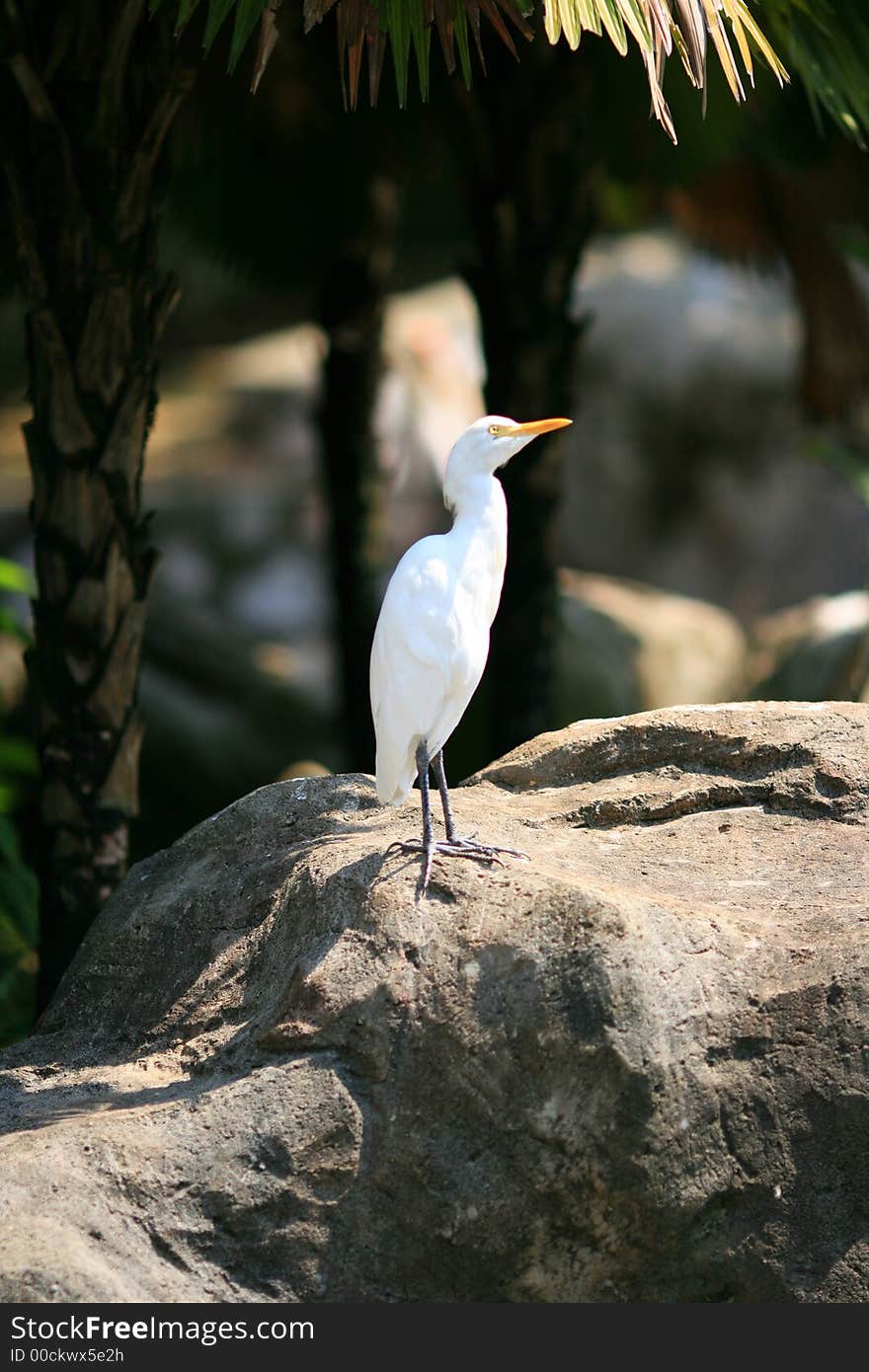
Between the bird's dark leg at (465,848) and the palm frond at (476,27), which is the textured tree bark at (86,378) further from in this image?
the bird's dark leg at (465,848)

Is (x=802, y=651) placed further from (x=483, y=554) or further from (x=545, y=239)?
(x=483, y=554)

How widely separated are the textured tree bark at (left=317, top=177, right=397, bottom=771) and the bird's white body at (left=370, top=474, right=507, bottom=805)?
3.99m

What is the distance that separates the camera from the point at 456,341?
15.2 metres

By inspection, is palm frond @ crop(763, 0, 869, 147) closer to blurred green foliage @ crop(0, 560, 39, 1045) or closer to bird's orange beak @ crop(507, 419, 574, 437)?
bird's orange beak @ crop(507, 419, 574, 437)

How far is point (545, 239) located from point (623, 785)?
2780 millimetres

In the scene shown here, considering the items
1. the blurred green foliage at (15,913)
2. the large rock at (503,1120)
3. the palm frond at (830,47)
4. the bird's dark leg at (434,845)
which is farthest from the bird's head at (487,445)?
the blurred green foliage at (15,913)

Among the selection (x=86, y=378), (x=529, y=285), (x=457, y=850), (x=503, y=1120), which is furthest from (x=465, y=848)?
(x=529, y=285)

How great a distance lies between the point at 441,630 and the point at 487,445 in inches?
21.0

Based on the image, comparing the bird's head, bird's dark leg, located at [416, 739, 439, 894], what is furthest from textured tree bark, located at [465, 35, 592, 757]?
bird's dark leg, located at [416, 739, 439, 894]

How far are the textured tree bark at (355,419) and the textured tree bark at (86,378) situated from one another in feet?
10.3

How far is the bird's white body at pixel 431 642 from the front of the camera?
3.76 m

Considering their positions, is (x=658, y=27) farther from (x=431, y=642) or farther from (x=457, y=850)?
(x=457, y=850)

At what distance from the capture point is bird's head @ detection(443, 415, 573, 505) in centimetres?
396

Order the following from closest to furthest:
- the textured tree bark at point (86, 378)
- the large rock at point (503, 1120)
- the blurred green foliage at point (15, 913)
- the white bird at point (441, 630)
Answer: the large rock at point (503, 1120)
the white bird at point (441, 630)
the textured tree bark at point (86, 378)
the blurred green foliage at point (15, 913)
